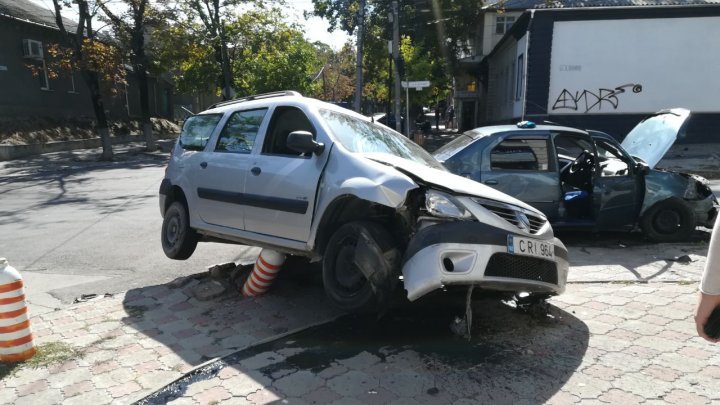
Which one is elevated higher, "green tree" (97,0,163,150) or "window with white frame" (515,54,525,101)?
"green tree" (97,0,163,150)

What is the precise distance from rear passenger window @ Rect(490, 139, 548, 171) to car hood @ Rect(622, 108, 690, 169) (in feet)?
4.73

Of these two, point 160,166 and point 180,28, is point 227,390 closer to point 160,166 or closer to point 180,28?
point 160,166

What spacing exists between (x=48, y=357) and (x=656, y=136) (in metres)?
7.33

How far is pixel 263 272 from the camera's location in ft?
15.0

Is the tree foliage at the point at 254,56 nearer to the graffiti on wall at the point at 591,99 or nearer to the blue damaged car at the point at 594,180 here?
the graffiti on wall at the point at 591,99

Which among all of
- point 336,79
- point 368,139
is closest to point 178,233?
point 368,139

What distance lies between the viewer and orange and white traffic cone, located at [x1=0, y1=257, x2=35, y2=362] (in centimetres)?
347

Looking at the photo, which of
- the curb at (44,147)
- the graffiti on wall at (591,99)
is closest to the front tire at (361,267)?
the graffiti on wall at (591,99)

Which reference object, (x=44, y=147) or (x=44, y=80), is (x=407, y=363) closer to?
(x=44, y=147)

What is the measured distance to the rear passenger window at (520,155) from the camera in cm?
614

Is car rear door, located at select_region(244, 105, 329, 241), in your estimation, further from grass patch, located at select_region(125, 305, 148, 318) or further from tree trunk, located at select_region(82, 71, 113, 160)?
tree trunk, located at select_region(82, 71, 113, 160)

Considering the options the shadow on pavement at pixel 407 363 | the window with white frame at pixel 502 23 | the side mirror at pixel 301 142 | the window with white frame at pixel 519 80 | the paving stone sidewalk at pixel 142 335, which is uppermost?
the window with white frame at pixel 502 23

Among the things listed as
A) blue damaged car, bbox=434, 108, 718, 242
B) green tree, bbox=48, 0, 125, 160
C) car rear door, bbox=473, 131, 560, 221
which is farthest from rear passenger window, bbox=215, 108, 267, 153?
green tree, bbox=48, 0, 125, 160

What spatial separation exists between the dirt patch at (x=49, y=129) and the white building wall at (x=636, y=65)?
2126 cm
